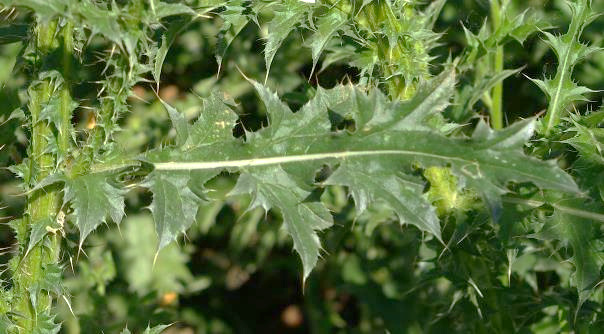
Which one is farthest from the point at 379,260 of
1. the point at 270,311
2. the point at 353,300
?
the point at 270,311

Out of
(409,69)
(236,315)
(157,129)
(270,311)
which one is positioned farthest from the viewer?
(270,311)

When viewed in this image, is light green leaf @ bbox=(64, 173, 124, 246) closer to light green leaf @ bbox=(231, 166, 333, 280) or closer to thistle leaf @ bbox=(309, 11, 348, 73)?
light green leaf @ bbox=(231, 166, 333, 280)

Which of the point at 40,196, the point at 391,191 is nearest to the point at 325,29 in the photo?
the point at 391,191

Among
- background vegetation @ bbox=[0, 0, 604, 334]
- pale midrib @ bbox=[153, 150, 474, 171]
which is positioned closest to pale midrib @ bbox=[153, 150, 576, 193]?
pale midrib @ bbox=[153, 150, 474, 171]

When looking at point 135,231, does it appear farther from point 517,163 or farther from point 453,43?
point 517,163

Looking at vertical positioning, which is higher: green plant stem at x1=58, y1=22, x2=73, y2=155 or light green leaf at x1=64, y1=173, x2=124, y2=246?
green plant stem at x1=58, y1=22, x2=73, y2=155

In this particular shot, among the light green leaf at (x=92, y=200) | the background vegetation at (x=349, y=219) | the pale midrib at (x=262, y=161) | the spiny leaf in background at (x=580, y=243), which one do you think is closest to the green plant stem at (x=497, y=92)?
the background vegetation at (x=349, y=219)

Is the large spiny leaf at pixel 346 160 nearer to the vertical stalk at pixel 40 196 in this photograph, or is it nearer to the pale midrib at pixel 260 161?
the pale midrib at pixel 260 161
